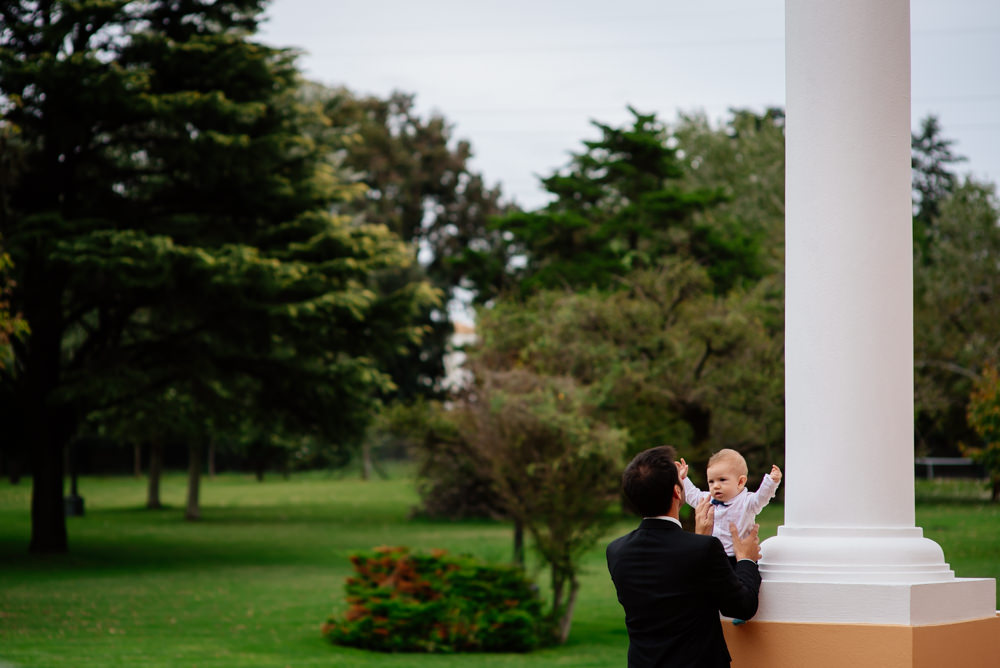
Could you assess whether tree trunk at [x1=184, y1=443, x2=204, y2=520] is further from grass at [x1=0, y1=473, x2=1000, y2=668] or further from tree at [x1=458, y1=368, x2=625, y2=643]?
tree at [x1=458, y1=368, x2=625, y2=643]

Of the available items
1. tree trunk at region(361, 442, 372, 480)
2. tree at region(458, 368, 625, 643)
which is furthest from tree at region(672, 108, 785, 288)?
tree trunk at region(361, 442, 372, 480)

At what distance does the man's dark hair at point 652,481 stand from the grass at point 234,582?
8.63 meters

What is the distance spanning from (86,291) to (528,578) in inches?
484

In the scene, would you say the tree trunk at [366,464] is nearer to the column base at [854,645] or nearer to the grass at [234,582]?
the grass at [234,582]

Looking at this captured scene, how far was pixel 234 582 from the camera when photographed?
20484 mm

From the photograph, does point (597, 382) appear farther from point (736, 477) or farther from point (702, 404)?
point (736, 477)

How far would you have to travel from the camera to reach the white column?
4.04 m

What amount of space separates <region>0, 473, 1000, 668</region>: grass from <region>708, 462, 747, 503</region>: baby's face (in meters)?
8.14

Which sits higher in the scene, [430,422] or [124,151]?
[124,151]

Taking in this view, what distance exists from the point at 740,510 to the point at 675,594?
0.56m

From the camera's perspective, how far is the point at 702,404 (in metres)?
18.5

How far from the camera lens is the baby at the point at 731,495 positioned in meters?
3.95

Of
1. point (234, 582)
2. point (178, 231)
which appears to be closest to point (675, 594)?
point (234, 582)

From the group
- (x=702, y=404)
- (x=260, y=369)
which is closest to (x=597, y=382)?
(x=702, y=404)
